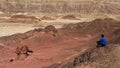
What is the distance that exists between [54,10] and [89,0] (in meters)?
14.4

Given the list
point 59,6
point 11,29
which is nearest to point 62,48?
point 11,29

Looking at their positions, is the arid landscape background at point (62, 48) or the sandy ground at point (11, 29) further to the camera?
the sandy ground at point (11, 29)

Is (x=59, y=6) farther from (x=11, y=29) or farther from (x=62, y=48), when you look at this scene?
(x=62, y=48)

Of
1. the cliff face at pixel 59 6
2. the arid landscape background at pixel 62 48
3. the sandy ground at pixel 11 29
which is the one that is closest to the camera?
the arid landscape background at pixel 62 48

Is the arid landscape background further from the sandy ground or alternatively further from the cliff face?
the cliff face

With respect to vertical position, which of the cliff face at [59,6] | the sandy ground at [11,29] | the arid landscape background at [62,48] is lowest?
the cliff face at [59,6]

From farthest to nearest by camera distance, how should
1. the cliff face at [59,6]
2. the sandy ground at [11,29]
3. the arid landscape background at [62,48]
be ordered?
the cliff face at [59,6], the sandy ground at [11,29], the arid landscape background at [62,48]

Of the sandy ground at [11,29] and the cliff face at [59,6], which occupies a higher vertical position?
the sandy ground at [11,29]

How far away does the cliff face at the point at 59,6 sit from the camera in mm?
110625

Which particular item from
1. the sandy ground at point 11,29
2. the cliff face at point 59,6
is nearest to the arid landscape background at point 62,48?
the sandy ground at point 11,29

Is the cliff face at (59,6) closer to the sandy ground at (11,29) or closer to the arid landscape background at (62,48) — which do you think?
the sandy ground at (11,29)

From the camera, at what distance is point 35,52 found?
2500 cm

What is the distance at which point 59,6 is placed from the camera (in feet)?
370

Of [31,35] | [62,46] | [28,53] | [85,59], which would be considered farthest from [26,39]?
[85,59]
